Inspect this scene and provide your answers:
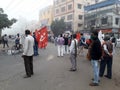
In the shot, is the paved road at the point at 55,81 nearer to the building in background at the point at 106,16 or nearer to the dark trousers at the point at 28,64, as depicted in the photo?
the dark trousers at the point at 28,64

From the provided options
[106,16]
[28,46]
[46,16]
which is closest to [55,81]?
[28,46]

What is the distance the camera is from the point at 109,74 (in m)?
9.76

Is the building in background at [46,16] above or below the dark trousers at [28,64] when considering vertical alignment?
above

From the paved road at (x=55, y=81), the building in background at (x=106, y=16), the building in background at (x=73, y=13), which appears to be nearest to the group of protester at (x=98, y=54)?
the paved road at (x=55, y=81)

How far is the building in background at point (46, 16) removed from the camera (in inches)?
2910

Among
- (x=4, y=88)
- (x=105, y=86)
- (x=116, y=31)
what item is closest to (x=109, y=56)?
(x=105, y=86)

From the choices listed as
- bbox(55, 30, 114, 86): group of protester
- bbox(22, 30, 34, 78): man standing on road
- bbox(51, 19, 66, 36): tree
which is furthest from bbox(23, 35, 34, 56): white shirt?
bbox(51, 19, 66, 36): tree

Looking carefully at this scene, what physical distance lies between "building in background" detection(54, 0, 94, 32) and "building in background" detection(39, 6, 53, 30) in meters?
7.98

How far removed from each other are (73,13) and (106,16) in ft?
47.4

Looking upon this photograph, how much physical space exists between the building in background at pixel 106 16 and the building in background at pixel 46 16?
23.6 m

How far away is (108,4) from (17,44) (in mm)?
29956

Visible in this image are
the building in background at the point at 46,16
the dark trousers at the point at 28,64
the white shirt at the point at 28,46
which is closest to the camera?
the white shirt at the point at 28,46

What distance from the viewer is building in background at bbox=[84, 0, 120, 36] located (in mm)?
45562

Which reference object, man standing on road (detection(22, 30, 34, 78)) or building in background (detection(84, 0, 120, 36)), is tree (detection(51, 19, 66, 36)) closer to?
building in background (detection(84, 0, 120, 36))
